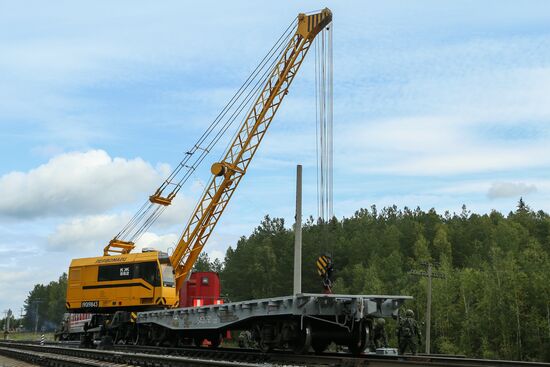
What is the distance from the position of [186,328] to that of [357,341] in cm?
652

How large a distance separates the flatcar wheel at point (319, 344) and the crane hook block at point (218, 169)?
1861 centimetres

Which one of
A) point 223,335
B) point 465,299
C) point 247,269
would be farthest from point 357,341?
point 247,269

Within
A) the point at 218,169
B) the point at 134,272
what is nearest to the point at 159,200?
the point at 218,169

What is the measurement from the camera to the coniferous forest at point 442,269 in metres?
47.7

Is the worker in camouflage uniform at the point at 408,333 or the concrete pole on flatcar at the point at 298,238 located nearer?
the worker in camouflage uniform at the point at 408,333

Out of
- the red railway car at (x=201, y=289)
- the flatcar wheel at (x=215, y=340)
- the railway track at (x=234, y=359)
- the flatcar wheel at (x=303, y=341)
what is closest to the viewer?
the railway track at (x=234, y=359)

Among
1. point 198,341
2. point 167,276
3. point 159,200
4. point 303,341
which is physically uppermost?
point 159,200

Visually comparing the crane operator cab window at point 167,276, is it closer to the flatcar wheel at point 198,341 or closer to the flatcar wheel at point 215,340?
the flatcar wheel at point 198,341

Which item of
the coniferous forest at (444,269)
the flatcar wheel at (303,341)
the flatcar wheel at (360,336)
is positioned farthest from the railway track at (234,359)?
the coniferous forest at (444,269)

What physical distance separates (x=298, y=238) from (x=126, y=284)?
9.46 metres

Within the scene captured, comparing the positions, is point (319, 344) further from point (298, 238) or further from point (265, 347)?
point (298, 238)

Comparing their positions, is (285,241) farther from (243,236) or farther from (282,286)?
(243,236)

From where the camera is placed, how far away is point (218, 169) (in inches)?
1398

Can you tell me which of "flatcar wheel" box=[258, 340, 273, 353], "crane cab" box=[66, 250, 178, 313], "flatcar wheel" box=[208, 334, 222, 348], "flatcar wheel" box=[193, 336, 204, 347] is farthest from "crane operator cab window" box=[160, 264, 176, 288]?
"flatcar wheel" box=[258, 340, 273, 353]
